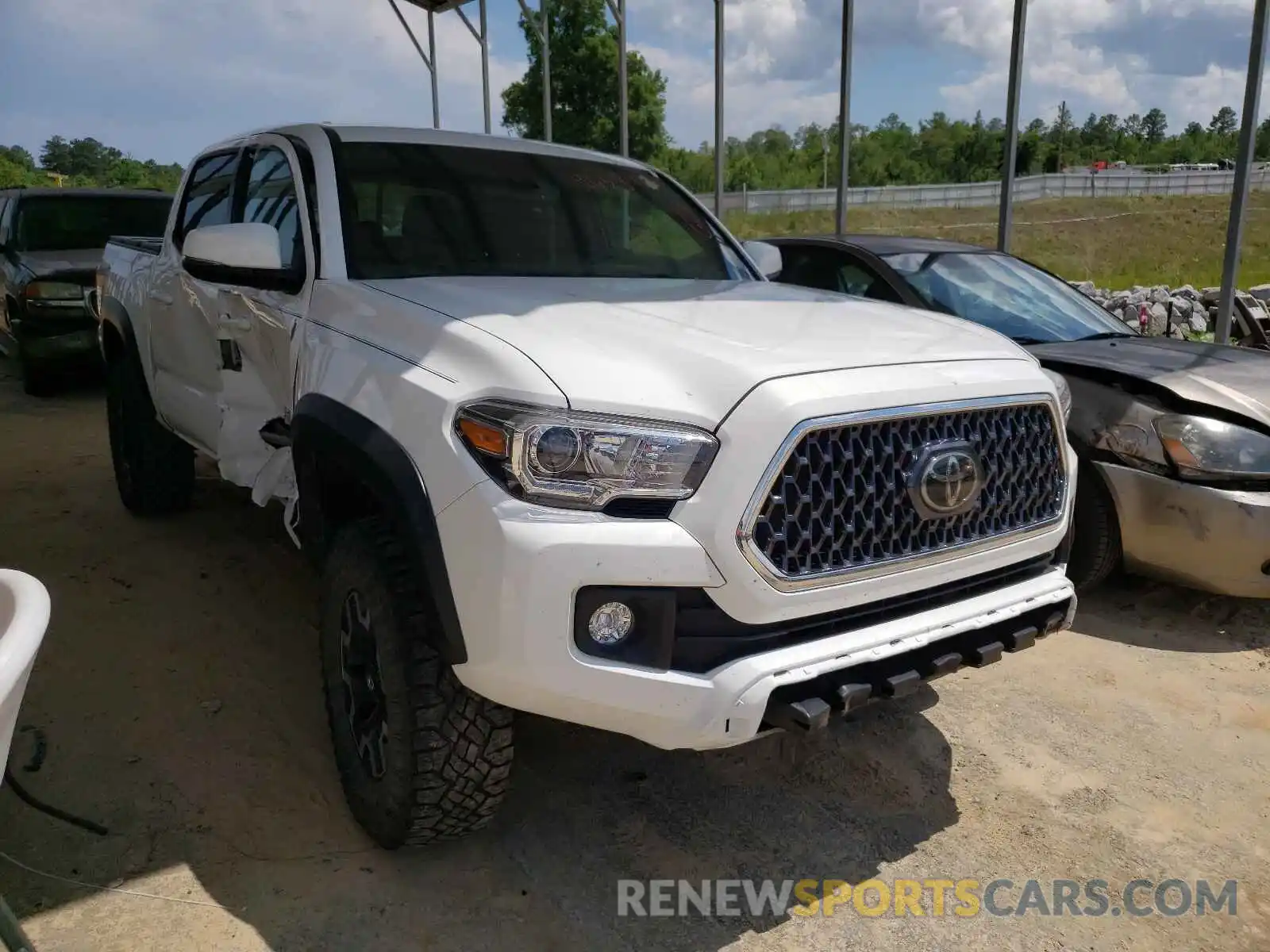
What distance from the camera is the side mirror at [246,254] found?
9.69 feet

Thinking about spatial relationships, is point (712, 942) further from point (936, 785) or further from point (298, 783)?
point (298, 783)

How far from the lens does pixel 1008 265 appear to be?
5.60 m

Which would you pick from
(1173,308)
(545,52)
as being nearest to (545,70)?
(545,52)

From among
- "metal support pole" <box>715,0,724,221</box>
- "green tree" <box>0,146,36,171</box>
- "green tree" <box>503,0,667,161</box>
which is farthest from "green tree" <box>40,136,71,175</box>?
"metal support pole" <box>715,0,724,221</box>

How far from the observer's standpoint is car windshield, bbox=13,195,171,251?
9.42 metres

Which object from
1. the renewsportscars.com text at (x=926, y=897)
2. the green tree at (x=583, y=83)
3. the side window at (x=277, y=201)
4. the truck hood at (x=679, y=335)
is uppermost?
the green tree at (x=583, y=83)

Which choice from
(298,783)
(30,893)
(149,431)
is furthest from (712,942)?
(149,431)

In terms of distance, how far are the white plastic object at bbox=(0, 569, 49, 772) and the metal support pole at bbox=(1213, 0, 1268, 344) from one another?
244 inches

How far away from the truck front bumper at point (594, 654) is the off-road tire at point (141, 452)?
3510 mm

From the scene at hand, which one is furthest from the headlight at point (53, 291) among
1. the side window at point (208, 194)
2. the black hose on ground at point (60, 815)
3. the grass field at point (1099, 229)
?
the grass field at point (1099, 229)

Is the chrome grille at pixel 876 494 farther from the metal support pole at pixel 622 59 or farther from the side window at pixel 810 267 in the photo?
the metal support pole at pixel 622 59

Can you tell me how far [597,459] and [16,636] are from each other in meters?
1.05

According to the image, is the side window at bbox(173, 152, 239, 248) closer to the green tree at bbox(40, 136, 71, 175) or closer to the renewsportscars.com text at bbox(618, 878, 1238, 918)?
the renewsportscars.com text at bbox(618, 878, 1238, 918)

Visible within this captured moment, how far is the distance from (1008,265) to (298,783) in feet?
14.8
